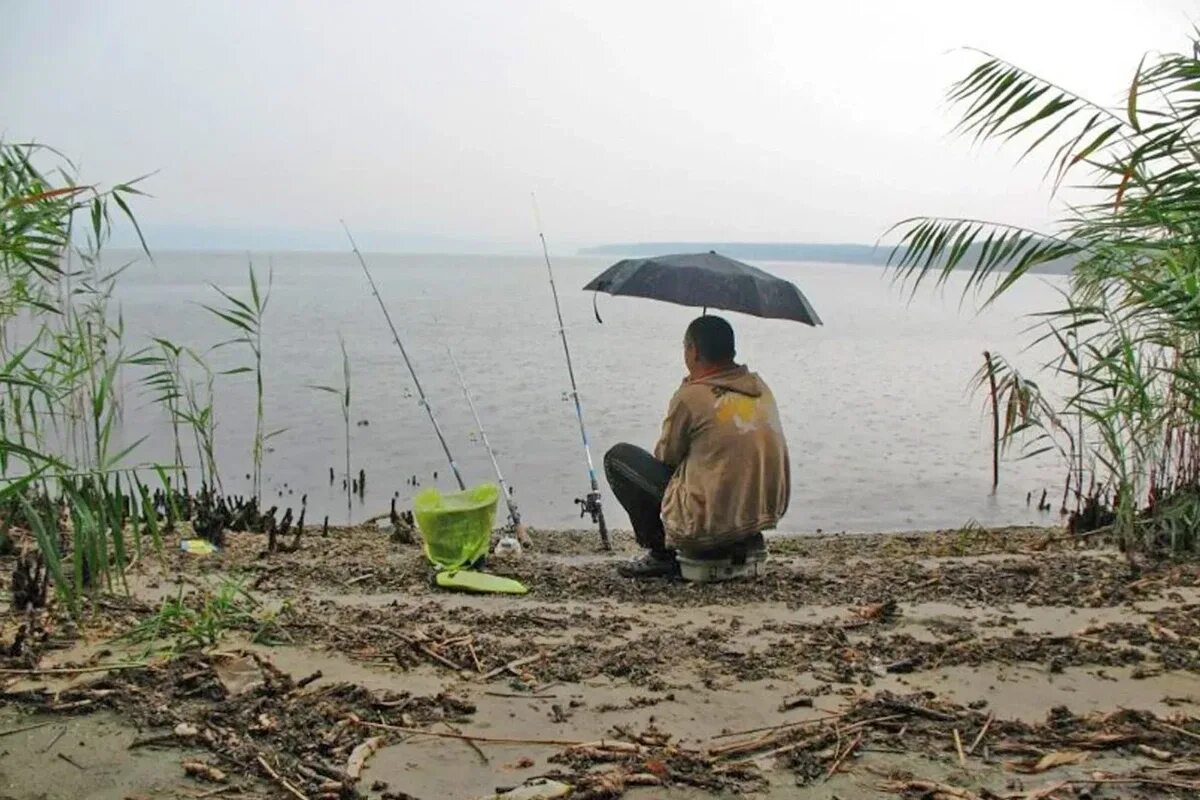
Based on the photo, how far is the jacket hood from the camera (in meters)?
4.97

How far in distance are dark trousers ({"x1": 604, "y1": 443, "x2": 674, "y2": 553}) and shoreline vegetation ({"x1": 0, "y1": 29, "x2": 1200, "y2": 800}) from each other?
1.19ft

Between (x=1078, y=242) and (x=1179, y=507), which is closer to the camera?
(x=1078, y=242)

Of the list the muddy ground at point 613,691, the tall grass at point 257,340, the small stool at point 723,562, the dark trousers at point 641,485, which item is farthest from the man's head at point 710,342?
the tall grass at point 257,340

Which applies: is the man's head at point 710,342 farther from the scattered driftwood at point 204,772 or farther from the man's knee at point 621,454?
the scattered driftwood at point 204,772

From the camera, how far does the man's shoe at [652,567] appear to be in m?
5.49

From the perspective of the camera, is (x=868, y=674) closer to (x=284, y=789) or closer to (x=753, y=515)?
(x=753, y=515)

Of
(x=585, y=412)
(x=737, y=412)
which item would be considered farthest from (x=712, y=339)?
(x=585, y=412)

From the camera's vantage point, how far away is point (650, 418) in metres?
13.1

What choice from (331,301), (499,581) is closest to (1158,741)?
(499,581)

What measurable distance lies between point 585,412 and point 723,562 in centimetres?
844

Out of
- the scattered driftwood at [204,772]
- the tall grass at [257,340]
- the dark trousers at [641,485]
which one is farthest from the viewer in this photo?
the tall grass at [257,340]

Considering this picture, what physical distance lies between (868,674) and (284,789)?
1.92 metres

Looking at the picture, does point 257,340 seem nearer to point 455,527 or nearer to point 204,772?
point 455,527

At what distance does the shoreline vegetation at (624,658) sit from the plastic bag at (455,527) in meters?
0.17
